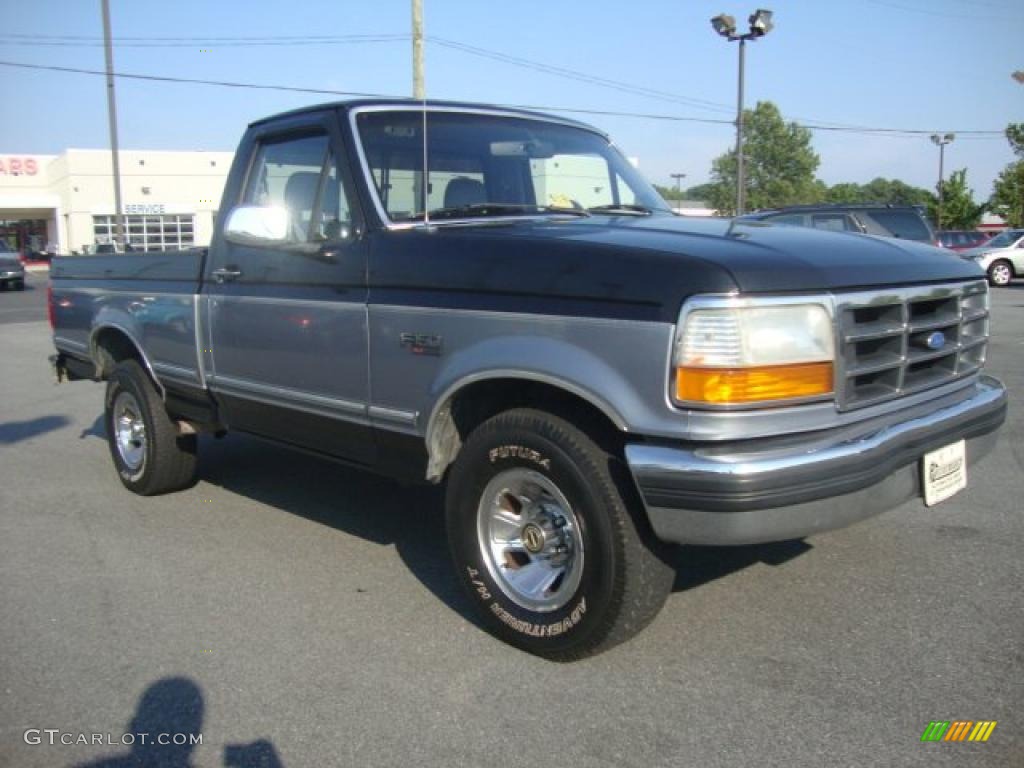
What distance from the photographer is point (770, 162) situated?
87.4 meters

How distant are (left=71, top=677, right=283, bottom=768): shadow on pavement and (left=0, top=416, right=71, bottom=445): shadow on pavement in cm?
501

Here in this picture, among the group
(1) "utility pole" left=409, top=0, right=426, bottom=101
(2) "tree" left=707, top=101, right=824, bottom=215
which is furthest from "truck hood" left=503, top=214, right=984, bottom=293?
(2) "tree" left=707, top=101, right=824, bottom=215

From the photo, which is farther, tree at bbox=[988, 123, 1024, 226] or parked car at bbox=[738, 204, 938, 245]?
tree at bbox=[988, 123, 1024, 226]

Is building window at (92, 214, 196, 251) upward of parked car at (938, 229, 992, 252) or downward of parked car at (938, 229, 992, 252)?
upward

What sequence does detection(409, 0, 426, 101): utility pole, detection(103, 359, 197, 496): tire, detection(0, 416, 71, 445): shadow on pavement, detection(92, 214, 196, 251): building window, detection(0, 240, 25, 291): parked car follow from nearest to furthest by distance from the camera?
detection(103, 359, 197, 496): tire → detection(0, 416, 71, 445): shadow on pavement → detection(409, 0, 426, 101): utility pole → detection(0, 240, 25, 291): parked car → detection(92, 214, 196, 251): building window

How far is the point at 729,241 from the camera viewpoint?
3098 millimetres

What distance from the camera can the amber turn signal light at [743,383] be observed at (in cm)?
274

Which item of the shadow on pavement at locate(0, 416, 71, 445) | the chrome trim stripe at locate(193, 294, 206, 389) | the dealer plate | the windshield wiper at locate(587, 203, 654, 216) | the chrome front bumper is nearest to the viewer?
the chrome front bumper

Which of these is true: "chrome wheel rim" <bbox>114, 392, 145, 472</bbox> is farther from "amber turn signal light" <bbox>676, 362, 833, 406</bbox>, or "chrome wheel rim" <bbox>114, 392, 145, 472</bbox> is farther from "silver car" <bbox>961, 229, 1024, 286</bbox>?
"silver car" <bbox>961, 229, 1024, 286</bbox>

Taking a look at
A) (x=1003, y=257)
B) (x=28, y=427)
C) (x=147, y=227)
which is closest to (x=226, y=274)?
(x=28, y=427)

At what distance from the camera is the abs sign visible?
48156 millimetres

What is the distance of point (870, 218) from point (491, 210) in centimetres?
1173

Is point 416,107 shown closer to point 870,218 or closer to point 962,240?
point 870,218

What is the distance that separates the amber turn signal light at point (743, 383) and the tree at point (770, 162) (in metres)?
84.8
